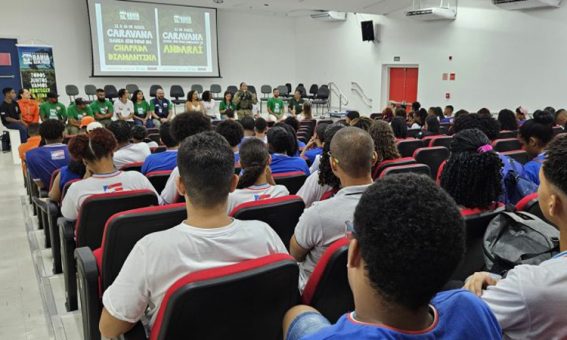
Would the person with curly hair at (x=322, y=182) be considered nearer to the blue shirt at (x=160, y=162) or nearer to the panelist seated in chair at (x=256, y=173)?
the panelist seated in chair at (x=256, y=173)

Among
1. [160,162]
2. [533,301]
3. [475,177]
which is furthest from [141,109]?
[533,301]

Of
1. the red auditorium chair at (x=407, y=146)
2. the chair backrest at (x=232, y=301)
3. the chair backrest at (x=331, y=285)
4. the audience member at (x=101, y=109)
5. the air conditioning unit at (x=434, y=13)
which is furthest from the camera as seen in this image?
the air conditioning unit at (x=434, y=13)

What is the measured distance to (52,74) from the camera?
999cm

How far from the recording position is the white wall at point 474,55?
909 centimetres

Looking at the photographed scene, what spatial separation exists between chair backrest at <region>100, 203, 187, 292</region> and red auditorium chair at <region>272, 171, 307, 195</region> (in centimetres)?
119

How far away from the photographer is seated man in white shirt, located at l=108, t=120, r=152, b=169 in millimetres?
3854

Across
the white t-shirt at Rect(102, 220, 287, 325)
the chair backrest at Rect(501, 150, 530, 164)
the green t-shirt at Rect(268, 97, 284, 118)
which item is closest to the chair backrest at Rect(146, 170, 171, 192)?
the white t-shirt at Rect(102, 220, 287, 325)

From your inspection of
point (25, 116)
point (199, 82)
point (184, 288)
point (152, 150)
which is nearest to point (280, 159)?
point (152, 150)

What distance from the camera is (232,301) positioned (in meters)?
1.18

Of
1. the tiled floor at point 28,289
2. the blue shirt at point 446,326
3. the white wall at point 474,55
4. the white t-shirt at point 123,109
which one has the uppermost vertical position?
the white wall at point 474,55

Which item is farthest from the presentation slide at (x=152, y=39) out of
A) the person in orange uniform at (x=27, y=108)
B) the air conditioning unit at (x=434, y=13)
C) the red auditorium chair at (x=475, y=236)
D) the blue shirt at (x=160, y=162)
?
the red auditorium chair at (x=475, y=236)

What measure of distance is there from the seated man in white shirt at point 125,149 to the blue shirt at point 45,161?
54 cm

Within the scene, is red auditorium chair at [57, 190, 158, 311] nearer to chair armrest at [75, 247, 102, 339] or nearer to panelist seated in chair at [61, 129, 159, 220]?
panelist seated in chair at [61, 129, 159, 220]

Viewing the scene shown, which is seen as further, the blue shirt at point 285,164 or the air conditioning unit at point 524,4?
the air conditioning unit at point 524,4
